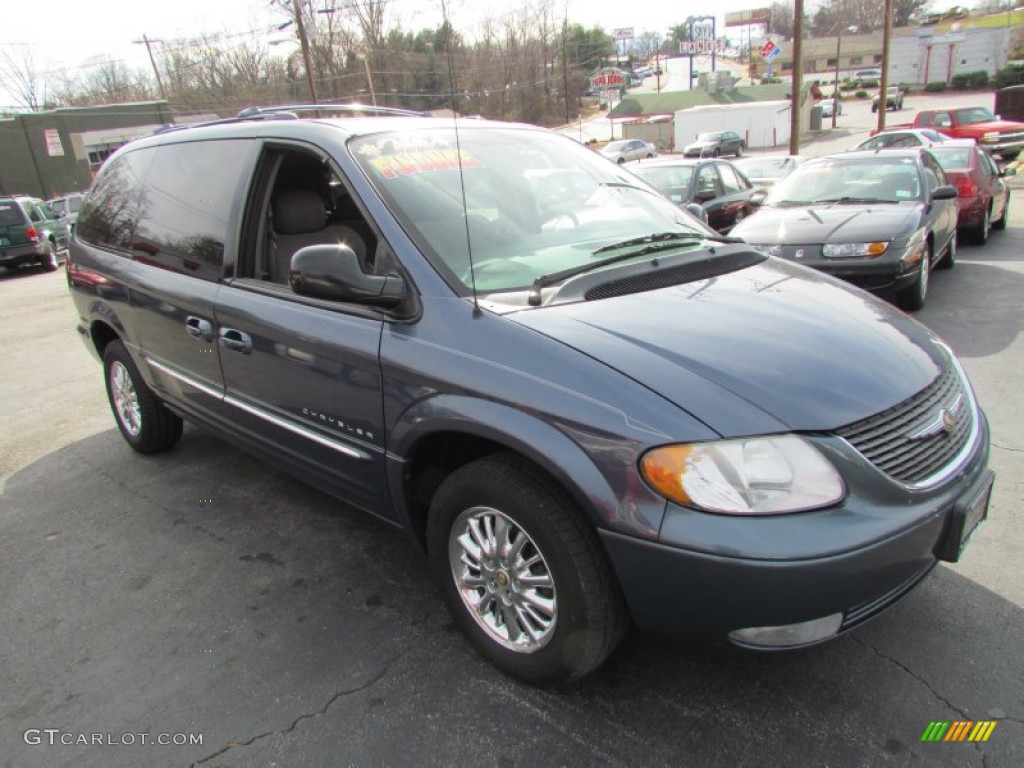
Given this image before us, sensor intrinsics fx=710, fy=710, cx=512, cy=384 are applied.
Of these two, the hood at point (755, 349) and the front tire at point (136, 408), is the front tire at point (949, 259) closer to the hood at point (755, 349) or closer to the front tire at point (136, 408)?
the hood at point (755, 349)

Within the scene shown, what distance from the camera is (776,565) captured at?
1.75 meters

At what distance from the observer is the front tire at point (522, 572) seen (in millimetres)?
2020

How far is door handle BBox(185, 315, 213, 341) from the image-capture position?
3268 millimetres

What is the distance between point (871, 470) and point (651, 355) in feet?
2.16

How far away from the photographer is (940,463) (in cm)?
209

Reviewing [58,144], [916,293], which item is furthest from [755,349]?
[58,144]

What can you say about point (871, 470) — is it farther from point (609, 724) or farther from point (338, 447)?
point (338, 447)

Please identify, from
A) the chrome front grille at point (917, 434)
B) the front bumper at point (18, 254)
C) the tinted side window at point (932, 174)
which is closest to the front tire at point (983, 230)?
the tinted side window at point (932, 174)

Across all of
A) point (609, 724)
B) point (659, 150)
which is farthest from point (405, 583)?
point (659, 150)

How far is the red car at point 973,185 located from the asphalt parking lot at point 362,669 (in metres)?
7.72

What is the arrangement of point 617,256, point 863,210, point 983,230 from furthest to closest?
point 983,230
point 863,210
point 617,256

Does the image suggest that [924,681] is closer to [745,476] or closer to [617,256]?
[745,476]

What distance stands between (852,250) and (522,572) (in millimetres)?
5357

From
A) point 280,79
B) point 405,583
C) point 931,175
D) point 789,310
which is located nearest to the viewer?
point 789,310
